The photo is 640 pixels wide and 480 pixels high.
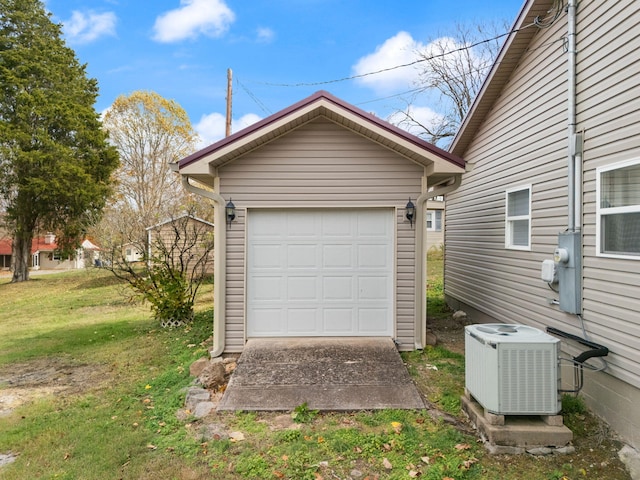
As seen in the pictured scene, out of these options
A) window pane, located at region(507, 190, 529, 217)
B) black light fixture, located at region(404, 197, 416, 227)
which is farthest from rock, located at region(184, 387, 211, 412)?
window pane, located at region(507, 190, 529, 217)

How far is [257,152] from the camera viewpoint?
237 inches

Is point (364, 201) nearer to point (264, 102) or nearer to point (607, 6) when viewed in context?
point (607, 6)

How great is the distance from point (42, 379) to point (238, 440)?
379 cm

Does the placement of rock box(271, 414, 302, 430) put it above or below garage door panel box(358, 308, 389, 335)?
below

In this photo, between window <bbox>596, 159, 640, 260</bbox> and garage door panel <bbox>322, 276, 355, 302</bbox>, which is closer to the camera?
window <bbox>596, 159, 640, 260</bbox>

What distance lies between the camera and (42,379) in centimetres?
550

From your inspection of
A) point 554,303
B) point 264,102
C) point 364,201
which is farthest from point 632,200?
point 264,102

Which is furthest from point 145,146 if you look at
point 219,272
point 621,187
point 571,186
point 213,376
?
point 621,187

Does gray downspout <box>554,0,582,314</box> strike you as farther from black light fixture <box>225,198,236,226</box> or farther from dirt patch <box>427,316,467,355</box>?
black light fixture <box>225,198,236,226</box>

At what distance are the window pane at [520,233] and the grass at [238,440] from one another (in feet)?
7.01

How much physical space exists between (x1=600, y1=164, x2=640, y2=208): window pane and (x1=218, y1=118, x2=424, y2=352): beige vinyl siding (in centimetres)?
254

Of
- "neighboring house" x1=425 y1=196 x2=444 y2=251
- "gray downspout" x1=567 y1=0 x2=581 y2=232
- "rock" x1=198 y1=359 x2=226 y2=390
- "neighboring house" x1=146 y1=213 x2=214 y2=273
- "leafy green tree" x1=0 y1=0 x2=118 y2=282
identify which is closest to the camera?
"gray downspout" x1=567 y1=0 x2=581 y2=232

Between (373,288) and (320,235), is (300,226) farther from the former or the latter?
(373,288)

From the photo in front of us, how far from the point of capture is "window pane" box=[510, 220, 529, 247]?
6004mm
